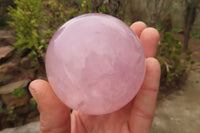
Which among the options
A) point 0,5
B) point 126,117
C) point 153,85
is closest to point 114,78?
point 153,85

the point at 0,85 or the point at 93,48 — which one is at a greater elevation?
the point at 93,48

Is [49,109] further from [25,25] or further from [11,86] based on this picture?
[25,25]

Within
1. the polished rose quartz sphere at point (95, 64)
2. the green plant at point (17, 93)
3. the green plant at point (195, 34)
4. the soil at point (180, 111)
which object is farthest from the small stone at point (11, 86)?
the green plant at point (195, 34)

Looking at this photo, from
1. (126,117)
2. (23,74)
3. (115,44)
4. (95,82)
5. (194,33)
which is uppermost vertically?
(115,44)

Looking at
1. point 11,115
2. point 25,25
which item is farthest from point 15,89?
point 25,25

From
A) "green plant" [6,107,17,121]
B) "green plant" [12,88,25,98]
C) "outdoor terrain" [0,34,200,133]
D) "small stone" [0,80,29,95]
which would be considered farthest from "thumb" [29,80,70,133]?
"small stone" [0,80,29,95]

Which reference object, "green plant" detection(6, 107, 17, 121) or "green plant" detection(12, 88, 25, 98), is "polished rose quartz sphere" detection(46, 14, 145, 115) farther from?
"green plant" detection(6, 107, 17, 121)

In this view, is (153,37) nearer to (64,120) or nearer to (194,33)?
(64,120)
